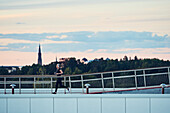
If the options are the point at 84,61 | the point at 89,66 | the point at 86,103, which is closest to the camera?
the point at 86,103

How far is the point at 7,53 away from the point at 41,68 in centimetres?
214

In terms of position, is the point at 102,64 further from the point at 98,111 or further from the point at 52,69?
the point at 98,111

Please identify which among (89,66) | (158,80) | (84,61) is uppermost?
(84,61)

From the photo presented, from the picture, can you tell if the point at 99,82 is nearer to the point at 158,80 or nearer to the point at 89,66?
the point at 89,66

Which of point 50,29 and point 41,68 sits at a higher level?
point 50,29

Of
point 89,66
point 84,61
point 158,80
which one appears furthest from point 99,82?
point 158,80

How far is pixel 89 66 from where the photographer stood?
20.2 metres

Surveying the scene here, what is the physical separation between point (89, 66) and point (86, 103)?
9679mm

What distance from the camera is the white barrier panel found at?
10.3 meters

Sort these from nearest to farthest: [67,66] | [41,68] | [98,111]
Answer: [98,111], [41,68], [67,66]

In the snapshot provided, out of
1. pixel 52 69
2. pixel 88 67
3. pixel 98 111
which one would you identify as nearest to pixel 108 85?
pixel 88 67

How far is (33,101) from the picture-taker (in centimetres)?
1081

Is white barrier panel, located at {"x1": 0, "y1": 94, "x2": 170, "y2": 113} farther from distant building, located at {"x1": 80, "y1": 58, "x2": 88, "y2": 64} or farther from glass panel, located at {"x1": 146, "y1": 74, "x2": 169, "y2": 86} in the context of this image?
distant building, located at {"x1": 80, "y1": 58, "x2": 88, "y2": 64}

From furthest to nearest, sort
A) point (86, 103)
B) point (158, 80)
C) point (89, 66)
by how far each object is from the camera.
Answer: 1. point (89, 66)
2. point (158, 80)
3. point (86, 103)
